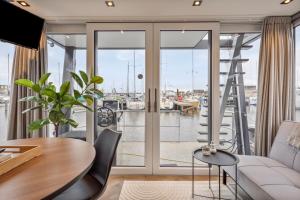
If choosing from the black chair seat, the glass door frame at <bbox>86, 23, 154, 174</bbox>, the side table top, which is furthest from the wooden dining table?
the glass door frame at <bbox>86, 23, 154, 174</bbox>

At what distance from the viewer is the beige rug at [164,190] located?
8.32 feet

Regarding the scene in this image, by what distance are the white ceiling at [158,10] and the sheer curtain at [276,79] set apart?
257mm

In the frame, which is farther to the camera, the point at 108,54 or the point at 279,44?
the point at 108,54

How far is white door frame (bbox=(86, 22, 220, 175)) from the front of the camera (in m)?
3.18

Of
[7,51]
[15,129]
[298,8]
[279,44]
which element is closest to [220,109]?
[279,44]

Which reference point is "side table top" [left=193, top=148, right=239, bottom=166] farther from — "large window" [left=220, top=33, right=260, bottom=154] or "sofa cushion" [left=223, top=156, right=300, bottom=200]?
"large window" [left=220, top=33, right=260, bottom=154]

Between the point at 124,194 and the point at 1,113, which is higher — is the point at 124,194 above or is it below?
below

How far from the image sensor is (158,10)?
281 cm

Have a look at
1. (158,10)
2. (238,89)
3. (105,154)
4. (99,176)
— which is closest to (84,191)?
(99,176)

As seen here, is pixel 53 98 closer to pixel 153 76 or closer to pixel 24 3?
pixel 24 3

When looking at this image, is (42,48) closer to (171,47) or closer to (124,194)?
(171,47)

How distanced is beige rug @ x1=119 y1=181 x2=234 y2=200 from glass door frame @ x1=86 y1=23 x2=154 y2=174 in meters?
0.35

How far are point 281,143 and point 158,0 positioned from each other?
254cm

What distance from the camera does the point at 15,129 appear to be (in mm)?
3131
